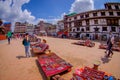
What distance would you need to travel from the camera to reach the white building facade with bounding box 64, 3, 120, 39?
117 feet

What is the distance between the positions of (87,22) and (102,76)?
37568 mm

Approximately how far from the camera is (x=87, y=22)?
40094mm

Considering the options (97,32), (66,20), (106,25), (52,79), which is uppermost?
(66,20)

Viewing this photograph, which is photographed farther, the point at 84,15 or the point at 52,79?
the point at 84,15

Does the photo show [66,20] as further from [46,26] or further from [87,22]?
[46,26]

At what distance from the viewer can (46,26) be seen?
85.3 meters

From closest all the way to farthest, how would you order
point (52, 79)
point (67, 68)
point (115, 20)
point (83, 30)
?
point (52, 79)
point (67, 68)
point (115, 20)
point (83, 30)

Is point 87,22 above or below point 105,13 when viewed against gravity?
below

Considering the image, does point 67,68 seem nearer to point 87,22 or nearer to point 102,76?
point 102,76

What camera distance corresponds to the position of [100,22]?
36969 millimetres

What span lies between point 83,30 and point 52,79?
38.2 m

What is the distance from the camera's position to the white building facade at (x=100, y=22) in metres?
35.6

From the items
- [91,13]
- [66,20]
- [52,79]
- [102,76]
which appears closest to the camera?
[102,76]

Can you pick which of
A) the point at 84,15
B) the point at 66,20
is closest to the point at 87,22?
the point at 84,15
